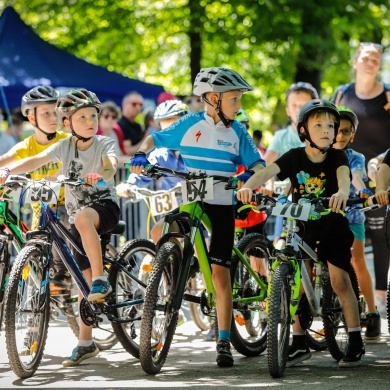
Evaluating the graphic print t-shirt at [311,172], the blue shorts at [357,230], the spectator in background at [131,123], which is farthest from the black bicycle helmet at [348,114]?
the spectator in background at [131,123]

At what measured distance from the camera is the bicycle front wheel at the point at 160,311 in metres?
8.09

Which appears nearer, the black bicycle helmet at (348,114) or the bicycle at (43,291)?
the bicycle at (43,291)

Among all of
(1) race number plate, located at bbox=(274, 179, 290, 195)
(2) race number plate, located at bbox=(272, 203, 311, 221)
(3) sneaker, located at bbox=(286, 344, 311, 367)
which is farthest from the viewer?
(1) race number plate, located at bbox=(274, 179, 290, 195)

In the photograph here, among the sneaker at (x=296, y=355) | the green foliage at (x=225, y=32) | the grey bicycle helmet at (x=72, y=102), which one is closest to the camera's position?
the sneaker at (x=296, y=355)

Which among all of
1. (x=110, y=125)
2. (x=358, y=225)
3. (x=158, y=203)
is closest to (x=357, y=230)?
(x=358, y=225)

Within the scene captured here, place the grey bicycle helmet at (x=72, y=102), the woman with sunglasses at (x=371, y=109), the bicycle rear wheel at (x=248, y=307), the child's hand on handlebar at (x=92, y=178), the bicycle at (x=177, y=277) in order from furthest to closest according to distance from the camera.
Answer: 1. the woman with sunglasses at (x=371, y=109)
2. the bicycle rear wheel at (x=248, y=307)
3. the grey bicycle helmet at (x=72, y=102)
4. the child's hand on handlebar at (x=92, y=178)
5. the bicycle at (x=177, y=277)

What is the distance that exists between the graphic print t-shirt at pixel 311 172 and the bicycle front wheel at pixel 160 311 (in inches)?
37.1

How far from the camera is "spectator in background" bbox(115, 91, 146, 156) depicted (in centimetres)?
1675

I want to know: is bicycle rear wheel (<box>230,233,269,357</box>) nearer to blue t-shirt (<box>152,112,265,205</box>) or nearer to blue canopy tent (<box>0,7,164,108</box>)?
blue t-shirt (<box>152,112,265,205</box>)

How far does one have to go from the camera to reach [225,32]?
23.7m

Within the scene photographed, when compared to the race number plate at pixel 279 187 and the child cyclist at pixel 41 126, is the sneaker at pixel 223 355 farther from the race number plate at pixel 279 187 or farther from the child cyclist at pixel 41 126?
the race number plate at pixel 279 187

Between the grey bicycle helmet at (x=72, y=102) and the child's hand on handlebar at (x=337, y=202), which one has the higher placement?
the grey bicycle helmet at (x=72, y=102)

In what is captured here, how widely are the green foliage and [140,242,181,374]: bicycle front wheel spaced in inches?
560

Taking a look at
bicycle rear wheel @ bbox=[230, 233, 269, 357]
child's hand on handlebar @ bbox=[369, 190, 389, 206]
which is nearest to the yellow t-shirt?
bicycle rear wheel @ bbox=[230, 233, 269, 357]
